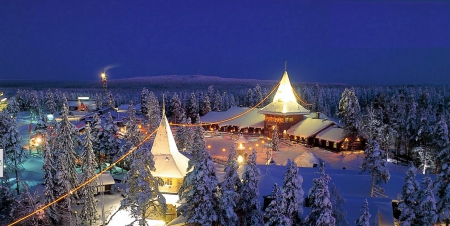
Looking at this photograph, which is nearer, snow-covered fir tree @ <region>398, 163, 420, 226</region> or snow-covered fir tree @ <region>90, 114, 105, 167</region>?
snow-covered fir tree @ <region>398, 163, 420, 226</region>

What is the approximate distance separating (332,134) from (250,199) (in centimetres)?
3583

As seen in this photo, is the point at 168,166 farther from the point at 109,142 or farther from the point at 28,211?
the point at 109,142

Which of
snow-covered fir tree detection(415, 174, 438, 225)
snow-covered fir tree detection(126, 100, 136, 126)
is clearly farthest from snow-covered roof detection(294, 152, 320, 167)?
snow-covered fir tree detection(126, 100, 136, 126)

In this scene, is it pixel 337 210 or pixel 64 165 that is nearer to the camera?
pixel 337 210

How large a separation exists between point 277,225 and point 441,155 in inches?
633

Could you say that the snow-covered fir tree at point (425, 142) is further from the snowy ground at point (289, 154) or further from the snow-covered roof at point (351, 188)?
the snow-covered roof at point (351, 188)

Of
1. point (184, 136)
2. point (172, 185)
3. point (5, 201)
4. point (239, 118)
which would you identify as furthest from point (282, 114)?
point (5, 201)

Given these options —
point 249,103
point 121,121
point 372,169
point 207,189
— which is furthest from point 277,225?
point 249,103

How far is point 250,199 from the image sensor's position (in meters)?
19.6

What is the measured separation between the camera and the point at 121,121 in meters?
69.1

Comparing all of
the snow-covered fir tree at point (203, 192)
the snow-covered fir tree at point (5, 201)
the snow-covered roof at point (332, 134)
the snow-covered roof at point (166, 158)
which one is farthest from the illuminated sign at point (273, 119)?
the snow-covered fir tree at point (203, 192)

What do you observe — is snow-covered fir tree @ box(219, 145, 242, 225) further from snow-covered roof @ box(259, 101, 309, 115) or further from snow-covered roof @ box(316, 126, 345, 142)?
snow-covered roof @ box(259, 101, 309, 115)

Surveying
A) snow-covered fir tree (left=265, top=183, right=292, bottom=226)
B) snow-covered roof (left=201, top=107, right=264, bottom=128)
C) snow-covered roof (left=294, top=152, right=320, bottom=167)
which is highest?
snow-covered roof (left=201, top=107, right=264, bottom=128)

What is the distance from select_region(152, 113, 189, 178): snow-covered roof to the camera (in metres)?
27.4
